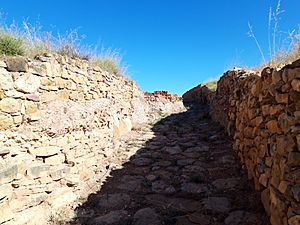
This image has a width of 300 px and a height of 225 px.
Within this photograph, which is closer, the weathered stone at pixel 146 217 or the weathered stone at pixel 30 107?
the weathered stone at pixel 146 217

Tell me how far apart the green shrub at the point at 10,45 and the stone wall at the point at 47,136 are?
1.04 ft

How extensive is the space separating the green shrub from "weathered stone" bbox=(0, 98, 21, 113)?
76cm

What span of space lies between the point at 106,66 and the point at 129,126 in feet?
4.88

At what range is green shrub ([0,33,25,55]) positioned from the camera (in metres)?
3.70

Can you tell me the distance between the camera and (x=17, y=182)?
3.15 m

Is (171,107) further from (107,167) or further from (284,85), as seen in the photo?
(284,85)

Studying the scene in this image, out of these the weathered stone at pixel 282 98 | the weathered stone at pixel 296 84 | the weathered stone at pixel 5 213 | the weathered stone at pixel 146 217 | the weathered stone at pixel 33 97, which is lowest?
the weathered stone at pixel 146 217

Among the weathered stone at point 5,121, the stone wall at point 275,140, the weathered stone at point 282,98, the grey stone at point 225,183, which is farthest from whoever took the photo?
the grey stone at point 225,183

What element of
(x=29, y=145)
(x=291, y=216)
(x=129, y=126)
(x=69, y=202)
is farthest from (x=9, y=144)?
(x=129, y=126)

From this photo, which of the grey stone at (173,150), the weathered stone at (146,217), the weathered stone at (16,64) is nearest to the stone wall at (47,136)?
the weathered stone at (16,64)

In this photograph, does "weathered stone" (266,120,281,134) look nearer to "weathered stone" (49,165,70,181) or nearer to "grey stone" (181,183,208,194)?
"grey stone" (181,183,208,194)

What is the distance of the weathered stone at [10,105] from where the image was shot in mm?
3153

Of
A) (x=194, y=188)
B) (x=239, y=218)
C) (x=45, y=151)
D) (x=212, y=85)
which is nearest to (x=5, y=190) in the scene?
(x=45, y=151)

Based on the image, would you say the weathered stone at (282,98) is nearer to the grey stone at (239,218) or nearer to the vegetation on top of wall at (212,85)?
the grey stone at (239,218)
